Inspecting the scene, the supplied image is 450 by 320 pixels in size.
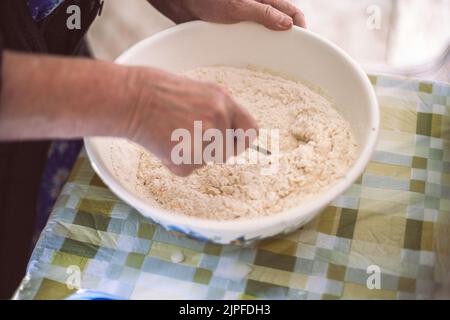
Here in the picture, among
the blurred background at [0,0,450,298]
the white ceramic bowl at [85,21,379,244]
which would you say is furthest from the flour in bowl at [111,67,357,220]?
the blurred background at [0,0,450,298]

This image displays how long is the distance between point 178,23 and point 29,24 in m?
0.27

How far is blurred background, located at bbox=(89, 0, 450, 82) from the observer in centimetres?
168

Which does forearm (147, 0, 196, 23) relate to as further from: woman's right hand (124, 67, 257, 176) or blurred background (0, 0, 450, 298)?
blurred background (0, 0, 450, 298)

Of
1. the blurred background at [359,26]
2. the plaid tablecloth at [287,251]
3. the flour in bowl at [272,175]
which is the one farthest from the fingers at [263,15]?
the blurred background at [359,26]

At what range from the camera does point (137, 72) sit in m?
0.66

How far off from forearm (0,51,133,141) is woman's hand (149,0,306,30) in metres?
0.34

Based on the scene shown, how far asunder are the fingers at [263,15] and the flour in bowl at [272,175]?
11 centimetres

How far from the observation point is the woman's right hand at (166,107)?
659 millimetres

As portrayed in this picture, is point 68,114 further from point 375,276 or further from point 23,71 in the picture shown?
point 375,276

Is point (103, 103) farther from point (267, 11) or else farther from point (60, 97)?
point (267, 11)

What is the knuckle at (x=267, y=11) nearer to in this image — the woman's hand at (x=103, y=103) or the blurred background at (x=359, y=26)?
the woman's hand at (x=103, y=103)

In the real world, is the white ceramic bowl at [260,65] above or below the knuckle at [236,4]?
below
